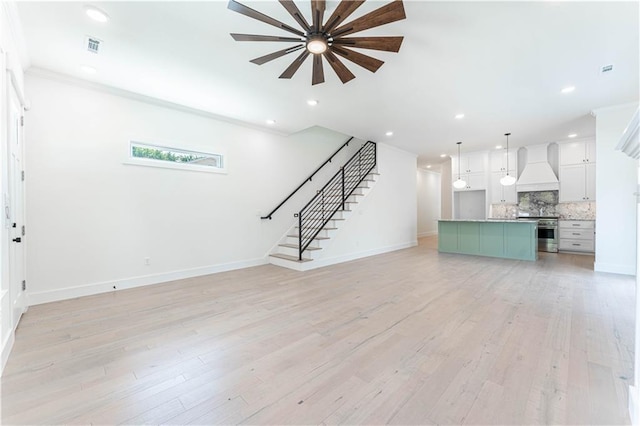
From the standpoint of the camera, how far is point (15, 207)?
285cm

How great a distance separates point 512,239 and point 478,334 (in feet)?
15.8

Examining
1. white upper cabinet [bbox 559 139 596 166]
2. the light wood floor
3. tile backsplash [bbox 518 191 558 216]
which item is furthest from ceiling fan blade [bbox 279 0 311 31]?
tile backsplash [bbox 518 191 558 216]

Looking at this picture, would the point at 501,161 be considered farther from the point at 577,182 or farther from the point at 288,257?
the point at 288,257

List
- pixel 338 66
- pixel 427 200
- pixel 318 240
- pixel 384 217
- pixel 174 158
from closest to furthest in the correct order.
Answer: pixel 338 66 < pixel 174 158 < pixel 318 240 < pixel 384 217 < pixel 427 200

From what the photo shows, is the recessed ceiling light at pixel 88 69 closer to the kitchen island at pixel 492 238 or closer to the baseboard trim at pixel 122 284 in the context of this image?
the baseboard trim at pixel 122 284

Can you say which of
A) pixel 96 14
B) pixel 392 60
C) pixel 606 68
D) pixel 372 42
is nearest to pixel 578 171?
pixel 606 68

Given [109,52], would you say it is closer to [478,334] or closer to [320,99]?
[320,99]

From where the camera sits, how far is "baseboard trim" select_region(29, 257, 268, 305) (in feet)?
11.2

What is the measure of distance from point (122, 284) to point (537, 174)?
403 inches

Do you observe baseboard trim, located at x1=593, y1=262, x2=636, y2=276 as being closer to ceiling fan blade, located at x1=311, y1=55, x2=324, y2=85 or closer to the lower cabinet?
the lower cabinet

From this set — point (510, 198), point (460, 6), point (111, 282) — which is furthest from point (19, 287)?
point (510, 198)

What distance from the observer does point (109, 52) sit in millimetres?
3025

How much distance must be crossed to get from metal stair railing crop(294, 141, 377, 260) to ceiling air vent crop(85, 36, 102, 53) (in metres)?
4.01

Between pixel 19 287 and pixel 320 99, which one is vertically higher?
pixel 320 99
